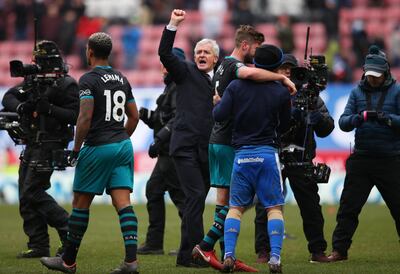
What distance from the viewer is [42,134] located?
12258 mm

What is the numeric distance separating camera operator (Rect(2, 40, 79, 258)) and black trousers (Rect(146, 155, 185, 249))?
155cm

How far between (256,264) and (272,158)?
1803mm

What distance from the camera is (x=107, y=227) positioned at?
16.8 meters

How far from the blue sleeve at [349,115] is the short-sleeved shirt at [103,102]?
112 inches

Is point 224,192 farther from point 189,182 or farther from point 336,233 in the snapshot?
point 336,233

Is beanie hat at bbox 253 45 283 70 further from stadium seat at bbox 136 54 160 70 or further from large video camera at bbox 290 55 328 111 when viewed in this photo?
stadium seat at bbox 136 54 160 70

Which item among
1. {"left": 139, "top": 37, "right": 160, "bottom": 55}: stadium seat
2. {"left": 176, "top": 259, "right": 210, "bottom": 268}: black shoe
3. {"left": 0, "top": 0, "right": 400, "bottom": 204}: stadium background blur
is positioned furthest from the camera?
{"left": 139, "top": 37, "right": 160, "bottom": 55}: stadium seat

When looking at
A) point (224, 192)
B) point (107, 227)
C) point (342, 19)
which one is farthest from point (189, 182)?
point (342, 19)

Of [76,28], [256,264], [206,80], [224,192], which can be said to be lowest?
[256,264]

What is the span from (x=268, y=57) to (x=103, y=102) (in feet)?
5.72

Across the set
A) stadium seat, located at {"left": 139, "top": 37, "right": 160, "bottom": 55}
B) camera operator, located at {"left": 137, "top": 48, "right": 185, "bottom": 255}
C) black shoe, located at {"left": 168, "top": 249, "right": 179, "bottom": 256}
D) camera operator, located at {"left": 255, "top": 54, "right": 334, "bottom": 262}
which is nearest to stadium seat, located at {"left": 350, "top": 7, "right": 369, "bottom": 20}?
stadium seat, located at {"left": 139, "top": 37, "right": 160, "bottom": 55}

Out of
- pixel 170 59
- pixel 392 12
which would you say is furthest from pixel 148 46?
pixel 170 59

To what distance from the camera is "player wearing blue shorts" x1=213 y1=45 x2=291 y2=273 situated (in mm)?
10203

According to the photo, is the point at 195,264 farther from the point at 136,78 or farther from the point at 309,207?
the point at 136,78
